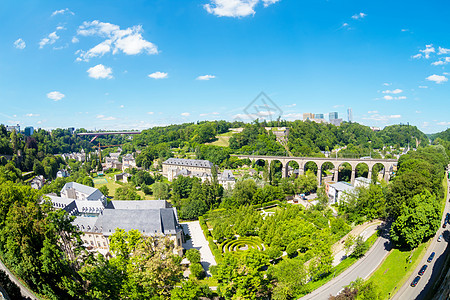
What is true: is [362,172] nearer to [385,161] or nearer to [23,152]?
[385,161]

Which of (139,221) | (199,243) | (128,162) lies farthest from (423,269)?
(128,162)

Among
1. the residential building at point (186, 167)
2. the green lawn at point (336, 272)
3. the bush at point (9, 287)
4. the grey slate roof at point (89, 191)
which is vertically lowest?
the green lawn at point (336, 272)

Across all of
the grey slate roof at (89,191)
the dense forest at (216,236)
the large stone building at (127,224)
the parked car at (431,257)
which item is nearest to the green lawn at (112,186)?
the dense forest at (216,236)

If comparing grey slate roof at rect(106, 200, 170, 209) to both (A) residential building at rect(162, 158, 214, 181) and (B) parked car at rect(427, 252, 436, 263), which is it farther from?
(B) parked car at rect(427, 252, 436, 263)

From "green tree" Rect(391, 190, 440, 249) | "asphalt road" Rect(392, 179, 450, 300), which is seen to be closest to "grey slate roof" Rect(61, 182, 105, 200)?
"asphalt road" Rect(392, 179, 450, 300)

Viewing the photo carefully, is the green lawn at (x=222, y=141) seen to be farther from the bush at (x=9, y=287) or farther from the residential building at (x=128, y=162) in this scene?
the bush at (x=9, y=287)

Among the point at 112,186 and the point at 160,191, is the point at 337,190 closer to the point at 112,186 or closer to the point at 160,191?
the point at 160,191
